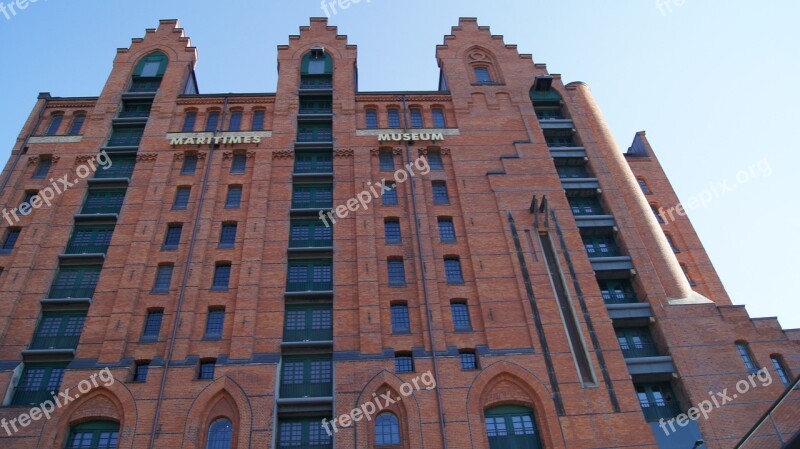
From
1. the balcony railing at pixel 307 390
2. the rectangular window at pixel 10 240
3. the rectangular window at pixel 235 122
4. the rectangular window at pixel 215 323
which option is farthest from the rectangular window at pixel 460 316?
the rectangular window at pixel 10 240

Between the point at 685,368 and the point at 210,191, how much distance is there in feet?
92.9

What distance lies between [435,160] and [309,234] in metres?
10.1

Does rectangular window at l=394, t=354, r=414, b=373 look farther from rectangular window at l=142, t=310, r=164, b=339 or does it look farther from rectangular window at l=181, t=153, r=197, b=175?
rectangular window at l=181, t=153, r=197, b=175

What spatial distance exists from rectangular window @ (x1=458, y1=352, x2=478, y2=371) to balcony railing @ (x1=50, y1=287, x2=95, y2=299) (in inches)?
792

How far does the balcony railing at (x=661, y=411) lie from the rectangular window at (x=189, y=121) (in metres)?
32.8

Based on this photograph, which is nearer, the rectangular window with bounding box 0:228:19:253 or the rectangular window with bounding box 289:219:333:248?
the rectangular window with bounding box 0:228:19:253

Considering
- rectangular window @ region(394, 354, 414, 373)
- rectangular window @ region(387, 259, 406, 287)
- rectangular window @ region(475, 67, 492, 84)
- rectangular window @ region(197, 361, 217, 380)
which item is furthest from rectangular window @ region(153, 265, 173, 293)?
rectangular window @ region(475, 67, 492, 84)

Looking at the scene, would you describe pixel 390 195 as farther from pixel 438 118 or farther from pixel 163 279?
pixel 163 279

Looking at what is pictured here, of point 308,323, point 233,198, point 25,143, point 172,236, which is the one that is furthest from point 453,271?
point 25,143

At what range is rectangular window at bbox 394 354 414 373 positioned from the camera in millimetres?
28438

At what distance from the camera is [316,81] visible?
4381 cm

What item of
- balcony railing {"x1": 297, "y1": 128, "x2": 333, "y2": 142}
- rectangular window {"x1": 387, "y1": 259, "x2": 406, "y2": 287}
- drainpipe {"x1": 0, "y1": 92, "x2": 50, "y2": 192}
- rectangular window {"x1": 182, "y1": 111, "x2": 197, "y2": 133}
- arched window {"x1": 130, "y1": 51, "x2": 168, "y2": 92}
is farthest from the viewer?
arched window {"x1": 130, "y1": 51, "x2": 168, "y2": 92}

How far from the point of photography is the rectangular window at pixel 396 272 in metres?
32.0

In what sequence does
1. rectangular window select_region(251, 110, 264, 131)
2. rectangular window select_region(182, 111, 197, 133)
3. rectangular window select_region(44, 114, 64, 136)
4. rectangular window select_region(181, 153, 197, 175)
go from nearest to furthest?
rectangular window select_region(181, 153, 197, 175)
rectangular window select_region(44, 114, 64, 136)
rectangular window select_region(182, 111, 197, 133)
rectangular window select_region(251, 110, 264, 131)
